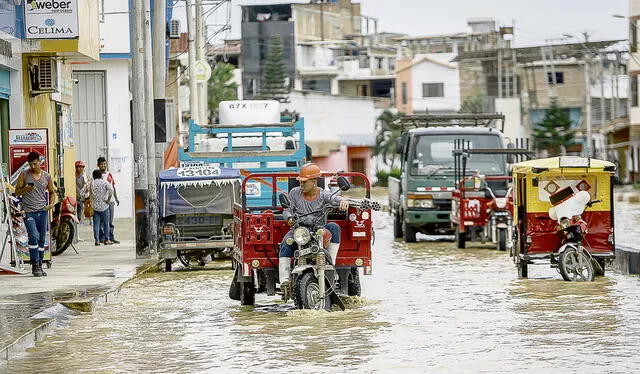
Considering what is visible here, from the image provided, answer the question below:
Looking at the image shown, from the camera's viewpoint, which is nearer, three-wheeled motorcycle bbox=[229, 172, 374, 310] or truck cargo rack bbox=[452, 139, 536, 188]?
three-wheeled motorcycle bbox=[229, 172, 374, 310]

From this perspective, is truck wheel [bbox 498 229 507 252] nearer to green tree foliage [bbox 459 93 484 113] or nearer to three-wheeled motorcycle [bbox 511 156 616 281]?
three-wheeled motorcycle [bbox 511 156 616 281]

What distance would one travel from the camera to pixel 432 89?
115938 millimetres

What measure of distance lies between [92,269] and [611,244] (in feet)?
26.5

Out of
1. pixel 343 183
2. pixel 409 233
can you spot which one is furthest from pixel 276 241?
pixel 409 233

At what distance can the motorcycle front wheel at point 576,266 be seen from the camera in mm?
19750

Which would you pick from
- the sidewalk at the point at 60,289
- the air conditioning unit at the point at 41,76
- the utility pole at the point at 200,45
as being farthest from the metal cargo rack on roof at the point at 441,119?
the utility pole at the point at 200,45

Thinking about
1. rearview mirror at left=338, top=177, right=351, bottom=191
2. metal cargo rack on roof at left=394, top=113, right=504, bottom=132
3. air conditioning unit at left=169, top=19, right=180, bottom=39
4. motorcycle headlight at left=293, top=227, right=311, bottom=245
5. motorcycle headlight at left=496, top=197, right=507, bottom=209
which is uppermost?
air conditioning unit at left=169, top=19, right=180, bottom=39

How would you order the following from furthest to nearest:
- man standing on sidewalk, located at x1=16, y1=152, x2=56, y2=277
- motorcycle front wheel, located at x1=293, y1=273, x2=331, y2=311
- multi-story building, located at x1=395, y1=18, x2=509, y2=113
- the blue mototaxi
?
multi-story building, located at x1=395, y1=18, x2=509, y2=113 < the blue mototaxi < man standing on sidewalk, located at x1=16, y1=152, x2=56, y2=277 < motorcycle front wheel, located at x1=293, y1=273, x2=331, y2=311

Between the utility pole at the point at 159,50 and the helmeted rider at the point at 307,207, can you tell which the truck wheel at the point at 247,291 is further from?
the utility pole at the point at 159,50

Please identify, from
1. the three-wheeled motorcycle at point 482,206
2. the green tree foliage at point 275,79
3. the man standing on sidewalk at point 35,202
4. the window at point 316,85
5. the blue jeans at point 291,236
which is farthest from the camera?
the window at point 316,85

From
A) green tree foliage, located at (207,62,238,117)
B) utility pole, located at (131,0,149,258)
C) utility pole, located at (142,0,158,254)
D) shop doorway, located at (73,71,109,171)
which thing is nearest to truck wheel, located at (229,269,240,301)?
utility pole, located at (131,0,149,258)

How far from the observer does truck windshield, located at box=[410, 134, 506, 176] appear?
3148cm

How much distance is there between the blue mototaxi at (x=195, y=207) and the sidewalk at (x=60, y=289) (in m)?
0.87

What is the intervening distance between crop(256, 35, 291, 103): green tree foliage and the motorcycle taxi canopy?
217 ft
